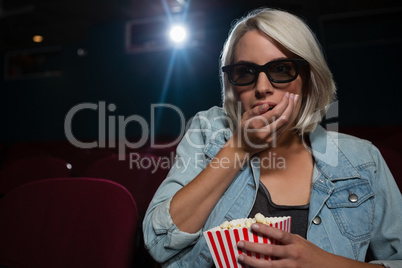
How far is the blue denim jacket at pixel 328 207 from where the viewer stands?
1.08m

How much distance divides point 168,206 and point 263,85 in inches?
20.5

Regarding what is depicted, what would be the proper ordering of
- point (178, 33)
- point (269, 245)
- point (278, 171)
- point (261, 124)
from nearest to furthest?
point (269, 245) < point (261, 124) < point (278, 171) < point (178, 33)

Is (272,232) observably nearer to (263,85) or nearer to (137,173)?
(263,85)

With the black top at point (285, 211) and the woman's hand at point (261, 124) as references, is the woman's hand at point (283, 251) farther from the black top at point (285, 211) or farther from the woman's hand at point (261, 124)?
the woman's hand at point (261, 124)

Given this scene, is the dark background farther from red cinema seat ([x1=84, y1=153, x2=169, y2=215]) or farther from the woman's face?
the woman's face

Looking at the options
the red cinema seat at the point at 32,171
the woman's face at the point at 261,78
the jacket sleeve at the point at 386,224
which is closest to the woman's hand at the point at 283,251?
the jacket sleeve at the point at 386,224

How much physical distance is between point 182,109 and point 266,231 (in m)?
6.63

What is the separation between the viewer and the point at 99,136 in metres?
7.73

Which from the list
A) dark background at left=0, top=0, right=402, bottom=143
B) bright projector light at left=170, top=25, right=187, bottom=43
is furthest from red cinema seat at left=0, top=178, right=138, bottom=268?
bright projector light at left=170, top=25, right=187, bottom=43

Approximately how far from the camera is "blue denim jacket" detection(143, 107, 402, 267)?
3.56ft

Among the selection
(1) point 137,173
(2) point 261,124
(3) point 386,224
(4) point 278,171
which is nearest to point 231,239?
(2) point 261,124

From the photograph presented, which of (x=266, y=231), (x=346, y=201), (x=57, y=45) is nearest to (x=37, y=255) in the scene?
(x=266, y=231)

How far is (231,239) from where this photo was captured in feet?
2.82

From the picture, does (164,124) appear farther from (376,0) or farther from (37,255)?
(37,255)
